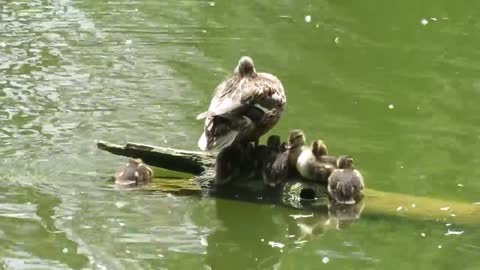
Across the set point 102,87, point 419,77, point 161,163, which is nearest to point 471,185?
point 161,163

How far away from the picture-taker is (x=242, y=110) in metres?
6.30

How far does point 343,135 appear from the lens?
779 cm

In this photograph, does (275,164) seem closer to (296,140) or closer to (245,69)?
(296,140)

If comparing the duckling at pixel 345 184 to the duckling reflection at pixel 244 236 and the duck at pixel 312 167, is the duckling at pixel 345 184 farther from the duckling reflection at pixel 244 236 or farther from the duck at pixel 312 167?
the duckling reflection at pixel 244 236

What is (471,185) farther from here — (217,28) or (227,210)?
(217,28)

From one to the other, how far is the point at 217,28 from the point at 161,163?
5157 millimetres

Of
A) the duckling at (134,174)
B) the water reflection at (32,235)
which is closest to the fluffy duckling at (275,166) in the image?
the duckling at (134,174)

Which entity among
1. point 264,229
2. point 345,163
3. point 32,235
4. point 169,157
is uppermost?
point 345,163

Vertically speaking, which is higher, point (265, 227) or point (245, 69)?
point (245, 69)

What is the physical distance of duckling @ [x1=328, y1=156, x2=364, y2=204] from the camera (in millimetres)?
6090

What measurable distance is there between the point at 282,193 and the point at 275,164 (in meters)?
0.21

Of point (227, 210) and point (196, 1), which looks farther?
point (196, 1)

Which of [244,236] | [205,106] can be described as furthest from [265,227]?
[205,106]

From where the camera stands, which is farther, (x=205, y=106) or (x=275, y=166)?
(x=205, y=106)
